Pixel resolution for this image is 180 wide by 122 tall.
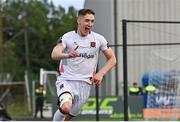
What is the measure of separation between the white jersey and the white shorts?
6cm

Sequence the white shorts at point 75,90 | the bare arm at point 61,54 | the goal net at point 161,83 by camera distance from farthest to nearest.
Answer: the goal net at point 161,83 → the white shorts at point 75,90 → the bare arm at point 61,54

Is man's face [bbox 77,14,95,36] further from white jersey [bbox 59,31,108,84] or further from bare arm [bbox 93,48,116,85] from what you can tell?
bare arm [bbox 93,48,116,85]

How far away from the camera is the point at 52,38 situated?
287 feet

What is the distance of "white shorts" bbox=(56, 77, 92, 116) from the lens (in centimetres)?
793

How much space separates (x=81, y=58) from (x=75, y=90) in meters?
0.43

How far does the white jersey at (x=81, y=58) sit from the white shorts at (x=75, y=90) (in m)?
0.06

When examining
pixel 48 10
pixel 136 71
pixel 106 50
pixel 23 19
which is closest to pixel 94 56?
pixel 106 50

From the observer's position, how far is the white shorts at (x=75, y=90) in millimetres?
7926

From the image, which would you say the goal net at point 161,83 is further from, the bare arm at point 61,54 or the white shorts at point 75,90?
the bare arm at point 61,54

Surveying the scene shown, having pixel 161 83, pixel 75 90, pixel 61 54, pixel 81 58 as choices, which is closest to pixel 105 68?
pixel 81 58

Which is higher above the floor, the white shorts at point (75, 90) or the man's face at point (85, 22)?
the man's face at point (85, 22)

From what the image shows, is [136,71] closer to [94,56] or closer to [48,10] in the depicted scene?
[94,56]

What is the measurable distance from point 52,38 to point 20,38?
465 cm

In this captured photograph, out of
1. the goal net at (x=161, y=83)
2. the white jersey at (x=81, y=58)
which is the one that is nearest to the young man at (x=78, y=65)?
the white jersey at (x=81, y=58)
